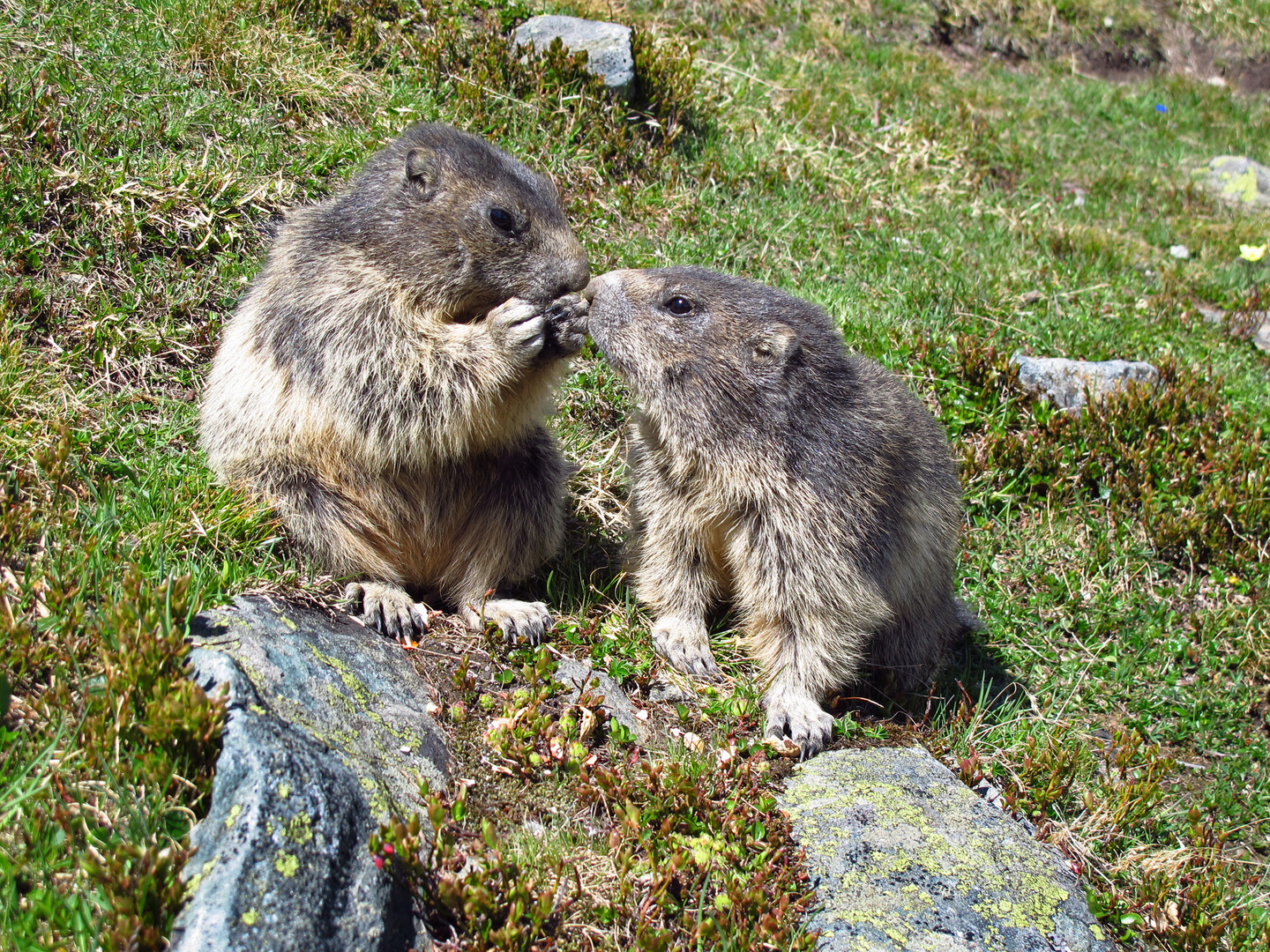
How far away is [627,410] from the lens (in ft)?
25.0

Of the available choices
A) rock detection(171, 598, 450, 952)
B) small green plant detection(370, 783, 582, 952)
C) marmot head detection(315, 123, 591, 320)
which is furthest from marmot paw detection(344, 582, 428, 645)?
marmot head detection(315, 123, 591, 320)

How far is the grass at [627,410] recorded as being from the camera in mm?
3732

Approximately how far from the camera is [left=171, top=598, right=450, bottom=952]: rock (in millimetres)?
3041

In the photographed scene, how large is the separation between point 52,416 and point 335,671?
8.59 ft

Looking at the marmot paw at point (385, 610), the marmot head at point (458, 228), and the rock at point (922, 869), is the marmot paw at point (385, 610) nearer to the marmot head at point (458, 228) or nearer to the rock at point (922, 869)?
the marmot head at point (458, 228)

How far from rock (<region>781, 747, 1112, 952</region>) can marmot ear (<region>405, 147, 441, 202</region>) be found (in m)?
3.75

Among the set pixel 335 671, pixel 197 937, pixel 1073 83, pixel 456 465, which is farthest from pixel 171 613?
pixel 1073 83

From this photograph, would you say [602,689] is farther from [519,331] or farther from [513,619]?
[519,331]

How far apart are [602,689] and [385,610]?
4.08 ft

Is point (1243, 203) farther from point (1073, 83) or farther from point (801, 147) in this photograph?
point (801, 147)

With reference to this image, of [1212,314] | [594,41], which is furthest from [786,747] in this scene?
[1212,314]

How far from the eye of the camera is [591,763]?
4469mm

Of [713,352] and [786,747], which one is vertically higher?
[713,352]

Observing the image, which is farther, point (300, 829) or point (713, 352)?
point (713, 352)
